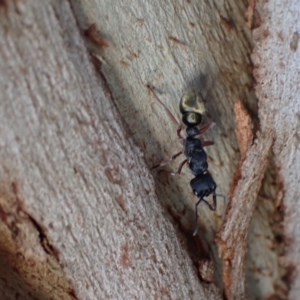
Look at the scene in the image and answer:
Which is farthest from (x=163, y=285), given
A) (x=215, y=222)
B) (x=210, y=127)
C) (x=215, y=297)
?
(x=210, y=127)

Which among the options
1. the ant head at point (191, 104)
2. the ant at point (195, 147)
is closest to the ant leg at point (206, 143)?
the ant at point (195, 147)

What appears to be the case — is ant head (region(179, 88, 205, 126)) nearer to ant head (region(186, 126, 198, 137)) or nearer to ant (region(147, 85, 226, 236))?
ant (region(147, 85, 226, 236))

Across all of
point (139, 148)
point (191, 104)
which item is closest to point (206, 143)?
point (191, 104)

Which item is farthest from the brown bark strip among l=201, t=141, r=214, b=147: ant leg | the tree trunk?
l=201, t=141, r=214, b=147: ant leg

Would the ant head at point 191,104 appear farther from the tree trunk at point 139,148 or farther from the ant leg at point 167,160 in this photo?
the ant leg at point 167,160

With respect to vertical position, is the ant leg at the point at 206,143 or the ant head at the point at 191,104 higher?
the ant head at the point at 191,104

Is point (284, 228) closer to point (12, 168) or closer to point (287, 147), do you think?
point (287, 147)
